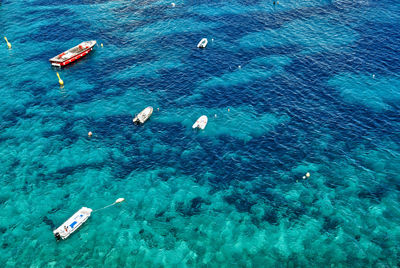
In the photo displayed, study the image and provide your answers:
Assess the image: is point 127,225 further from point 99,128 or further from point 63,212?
point 99,128

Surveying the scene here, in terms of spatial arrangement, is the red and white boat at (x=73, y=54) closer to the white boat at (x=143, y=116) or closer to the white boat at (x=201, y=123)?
the white boat at (x=143, y=116)

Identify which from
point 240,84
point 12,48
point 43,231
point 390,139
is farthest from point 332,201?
point 12,48

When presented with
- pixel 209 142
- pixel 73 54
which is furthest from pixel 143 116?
pixel 73 54

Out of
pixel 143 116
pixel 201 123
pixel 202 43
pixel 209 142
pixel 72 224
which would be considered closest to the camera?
pixel 72 224

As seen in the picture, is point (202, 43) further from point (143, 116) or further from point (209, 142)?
point (209, 142)

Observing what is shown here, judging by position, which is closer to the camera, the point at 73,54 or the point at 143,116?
the point at 143,116

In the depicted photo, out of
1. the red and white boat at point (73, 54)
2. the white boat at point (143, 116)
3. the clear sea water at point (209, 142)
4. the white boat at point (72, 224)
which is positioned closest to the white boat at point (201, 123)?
the clear sea water at point (209, 142)

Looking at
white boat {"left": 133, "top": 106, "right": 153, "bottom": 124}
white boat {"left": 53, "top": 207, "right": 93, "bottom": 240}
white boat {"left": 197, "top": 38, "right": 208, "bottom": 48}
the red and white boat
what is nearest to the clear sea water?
white boat {"left": 53, "top": 207, "right": 93, "bottom": 240}
